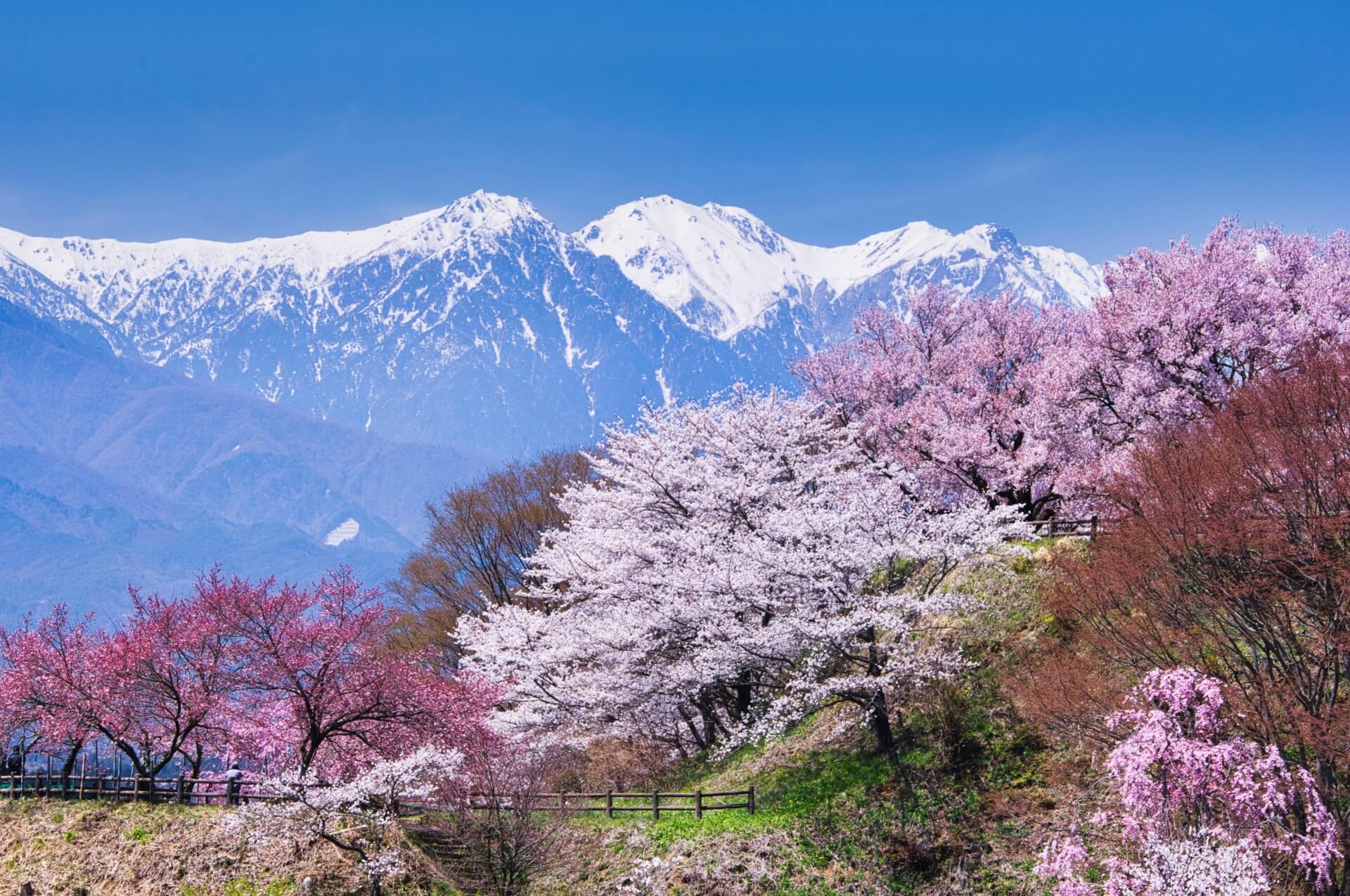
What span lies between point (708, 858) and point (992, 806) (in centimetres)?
600

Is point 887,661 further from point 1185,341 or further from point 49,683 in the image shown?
point 49,683

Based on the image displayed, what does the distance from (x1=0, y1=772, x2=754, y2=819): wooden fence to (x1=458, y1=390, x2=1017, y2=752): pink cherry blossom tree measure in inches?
70.9

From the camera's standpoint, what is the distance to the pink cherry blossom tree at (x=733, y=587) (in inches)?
956

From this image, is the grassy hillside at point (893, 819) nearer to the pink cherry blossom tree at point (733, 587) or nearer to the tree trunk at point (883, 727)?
the tree trunk at point (883, 727)

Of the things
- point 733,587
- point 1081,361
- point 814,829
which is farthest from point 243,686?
point 1081,361

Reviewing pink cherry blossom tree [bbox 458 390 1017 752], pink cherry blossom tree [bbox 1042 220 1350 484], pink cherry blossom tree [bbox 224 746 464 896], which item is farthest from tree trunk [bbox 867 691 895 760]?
pink cherry blossom tree [bbox 224 746 464 896]

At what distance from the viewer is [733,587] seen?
2609 centimetres

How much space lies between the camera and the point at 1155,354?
31.9 metres

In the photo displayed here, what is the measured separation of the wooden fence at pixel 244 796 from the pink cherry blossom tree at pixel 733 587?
180 centimetres

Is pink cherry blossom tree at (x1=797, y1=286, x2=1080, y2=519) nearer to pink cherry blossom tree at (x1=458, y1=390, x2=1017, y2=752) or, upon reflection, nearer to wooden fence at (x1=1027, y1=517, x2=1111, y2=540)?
wooden fence at (x1=1027, y1=517, x2=1111, y2=540)

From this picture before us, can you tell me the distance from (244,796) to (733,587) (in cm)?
1377

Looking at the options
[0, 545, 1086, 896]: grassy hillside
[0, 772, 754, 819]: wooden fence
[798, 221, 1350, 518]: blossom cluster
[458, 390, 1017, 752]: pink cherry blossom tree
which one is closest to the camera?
[0, 545, 1086, 896]: grassy hillside

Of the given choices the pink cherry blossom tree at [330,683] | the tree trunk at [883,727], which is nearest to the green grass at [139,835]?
the pink cherry blossom tree at [330,683]

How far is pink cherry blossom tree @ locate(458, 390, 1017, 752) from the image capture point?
79.7ft
